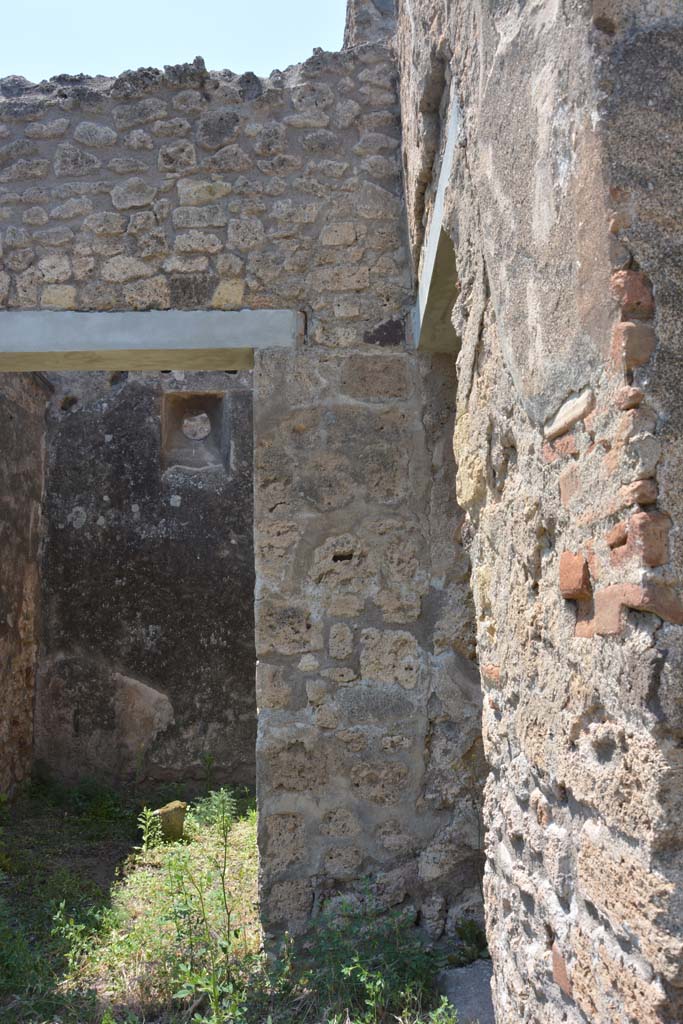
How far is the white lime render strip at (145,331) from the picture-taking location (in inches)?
142

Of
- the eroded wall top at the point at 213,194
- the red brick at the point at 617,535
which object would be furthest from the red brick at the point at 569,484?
the eroded wall top at the point at 213,194

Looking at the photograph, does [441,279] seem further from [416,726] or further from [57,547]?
[57,547]

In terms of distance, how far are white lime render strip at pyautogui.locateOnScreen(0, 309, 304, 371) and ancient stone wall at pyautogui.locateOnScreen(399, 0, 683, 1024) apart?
1.65 m

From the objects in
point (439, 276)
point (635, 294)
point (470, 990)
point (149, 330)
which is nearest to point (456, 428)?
point (439, 276)

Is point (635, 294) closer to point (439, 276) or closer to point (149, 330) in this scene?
point (439, 276)

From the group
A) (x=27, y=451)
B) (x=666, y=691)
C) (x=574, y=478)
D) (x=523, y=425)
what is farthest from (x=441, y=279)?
(x=27, y=451)

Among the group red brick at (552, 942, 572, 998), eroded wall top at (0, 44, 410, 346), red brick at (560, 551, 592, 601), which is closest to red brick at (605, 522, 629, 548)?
red brick at (560, 551, 592, 601)

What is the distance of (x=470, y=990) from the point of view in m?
2.81

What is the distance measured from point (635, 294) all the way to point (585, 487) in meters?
0.31

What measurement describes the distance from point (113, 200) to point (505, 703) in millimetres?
2774

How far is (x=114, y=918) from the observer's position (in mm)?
3830

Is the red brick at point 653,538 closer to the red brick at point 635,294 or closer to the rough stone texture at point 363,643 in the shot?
the red brick at point 635,294

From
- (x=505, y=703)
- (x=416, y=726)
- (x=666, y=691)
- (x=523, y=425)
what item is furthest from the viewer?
(x=416, y=726)

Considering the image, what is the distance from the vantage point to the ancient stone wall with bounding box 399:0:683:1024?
1.23 meters
